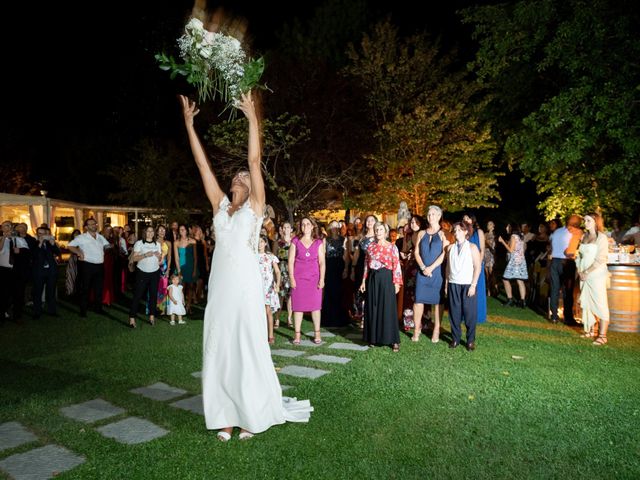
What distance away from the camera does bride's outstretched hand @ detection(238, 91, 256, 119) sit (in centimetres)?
367

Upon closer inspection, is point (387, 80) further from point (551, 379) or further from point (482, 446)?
point (482, 446)

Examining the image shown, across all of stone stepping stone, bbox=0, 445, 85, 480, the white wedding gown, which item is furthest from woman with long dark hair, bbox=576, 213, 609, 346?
stone stepping stone, bbox=0, 445, 85, 480

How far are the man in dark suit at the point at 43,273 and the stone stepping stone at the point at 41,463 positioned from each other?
705 cm

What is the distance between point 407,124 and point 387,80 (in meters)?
2.73

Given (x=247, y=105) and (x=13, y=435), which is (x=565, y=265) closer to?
(x=247, y=105)

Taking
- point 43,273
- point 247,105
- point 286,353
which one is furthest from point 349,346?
point 43,273

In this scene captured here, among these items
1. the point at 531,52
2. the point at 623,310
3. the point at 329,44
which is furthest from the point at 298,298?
the point at 329,44

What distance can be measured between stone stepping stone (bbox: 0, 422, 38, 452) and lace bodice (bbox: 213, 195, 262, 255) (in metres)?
2.17

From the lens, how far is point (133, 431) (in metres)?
4.23

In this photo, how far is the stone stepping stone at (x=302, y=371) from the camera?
19.3ft

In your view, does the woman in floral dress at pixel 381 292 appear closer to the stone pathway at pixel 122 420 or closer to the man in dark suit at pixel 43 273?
the stone pathway at pixel 122 420

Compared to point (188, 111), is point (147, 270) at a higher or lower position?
lower

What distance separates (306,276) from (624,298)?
540 centimetres

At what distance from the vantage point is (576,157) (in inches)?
474
